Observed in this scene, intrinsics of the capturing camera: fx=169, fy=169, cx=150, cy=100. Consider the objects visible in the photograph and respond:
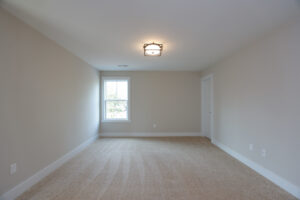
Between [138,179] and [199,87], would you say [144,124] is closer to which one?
[199,87]

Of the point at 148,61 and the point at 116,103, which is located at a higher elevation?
the point at 148,61

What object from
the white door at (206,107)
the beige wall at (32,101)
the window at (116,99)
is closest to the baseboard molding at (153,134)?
the white door at (206,107)

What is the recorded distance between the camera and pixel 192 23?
248cm

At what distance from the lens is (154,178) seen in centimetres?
288

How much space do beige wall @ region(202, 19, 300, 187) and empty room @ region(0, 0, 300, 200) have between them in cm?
2

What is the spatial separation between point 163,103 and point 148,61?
78.3 inches

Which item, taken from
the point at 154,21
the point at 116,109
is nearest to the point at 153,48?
the point at 154,21

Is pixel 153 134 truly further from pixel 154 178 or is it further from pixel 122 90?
pixel 154 178

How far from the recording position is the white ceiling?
2014 millimetres

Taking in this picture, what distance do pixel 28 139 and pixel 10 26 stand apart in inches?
62.7

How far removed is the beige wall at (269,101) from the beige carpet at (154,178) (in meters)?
0.42

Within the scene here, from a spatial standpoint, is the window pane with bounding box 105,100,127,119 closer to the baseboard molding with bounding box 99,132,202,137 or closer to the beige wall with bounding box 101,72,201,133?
the beige wall with bounding box 101,72,201,133

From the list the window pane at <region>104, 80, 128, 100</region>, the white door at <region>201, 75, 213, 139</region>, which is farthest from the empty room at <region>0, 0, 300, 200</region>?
the window pane at <region>104, 80, 128, 100</region>

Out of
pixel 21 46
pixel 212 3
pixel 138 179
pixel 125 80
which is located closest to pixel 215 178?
pixel 138 179
